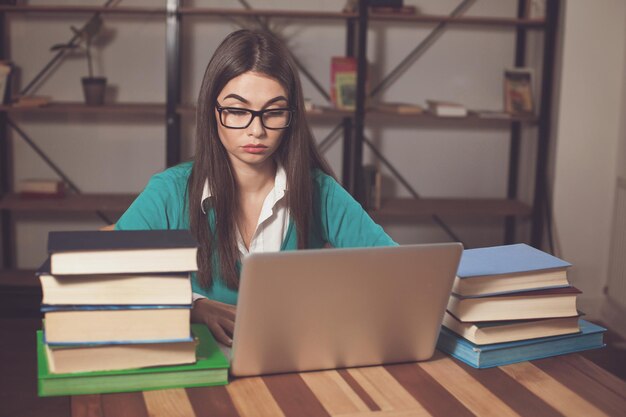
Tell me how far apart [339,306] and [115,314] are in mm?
352

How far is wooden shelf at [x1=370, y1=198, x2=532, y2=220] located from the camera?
402 centimetres

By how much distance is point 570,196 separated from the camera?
13.4 feet

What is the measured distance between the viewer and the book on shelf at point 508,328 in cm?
151

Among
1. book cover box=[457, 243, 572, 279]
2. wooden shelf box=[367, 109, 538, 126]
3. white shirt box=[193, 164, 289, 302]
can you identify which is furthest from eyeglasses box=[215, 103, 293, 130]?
wooden shelf box=[367, 109, 538, 126]

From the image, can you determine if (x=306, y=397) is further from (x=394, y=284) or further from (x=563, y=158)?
(x=563, y=158)

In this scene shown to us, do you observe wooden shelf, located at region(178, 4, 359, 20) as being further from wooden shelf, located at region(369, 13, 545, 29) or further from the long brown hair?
the long brown hair

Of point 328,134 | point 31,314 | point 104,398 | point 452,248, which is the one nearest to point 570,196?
point 328,134

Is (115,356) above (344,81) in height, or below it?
below

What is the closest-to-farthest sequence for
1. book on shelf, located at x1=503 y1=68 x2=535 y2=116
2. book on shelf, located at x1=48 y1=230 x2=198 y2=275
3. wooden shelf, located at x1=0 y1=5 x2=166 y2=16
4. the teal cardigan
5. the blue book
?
1. book on shelf, located at x1=48 y1=230 x2=198 y2=275
2. the blue book
3. the teal cardigan
4. wooden shelf, located at x1=0 y1=5 x2=166 y2=16
5. book on shelf, located at x1=503 y1=68 x2=535 y2=116

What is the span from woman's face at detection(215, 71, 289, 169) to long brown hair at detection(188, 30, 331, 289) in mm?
21

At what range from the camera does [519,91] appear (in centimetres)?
417

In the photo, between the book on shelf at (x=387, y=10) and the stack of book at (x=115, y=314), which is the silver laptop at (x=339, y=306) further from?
the book on shelf at (x=387, y=10)

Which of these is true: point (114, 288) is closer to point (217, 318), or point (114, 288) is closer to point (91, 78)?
point (217, 318)

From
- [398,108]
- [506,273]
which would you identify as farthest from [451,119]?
[506,273]
